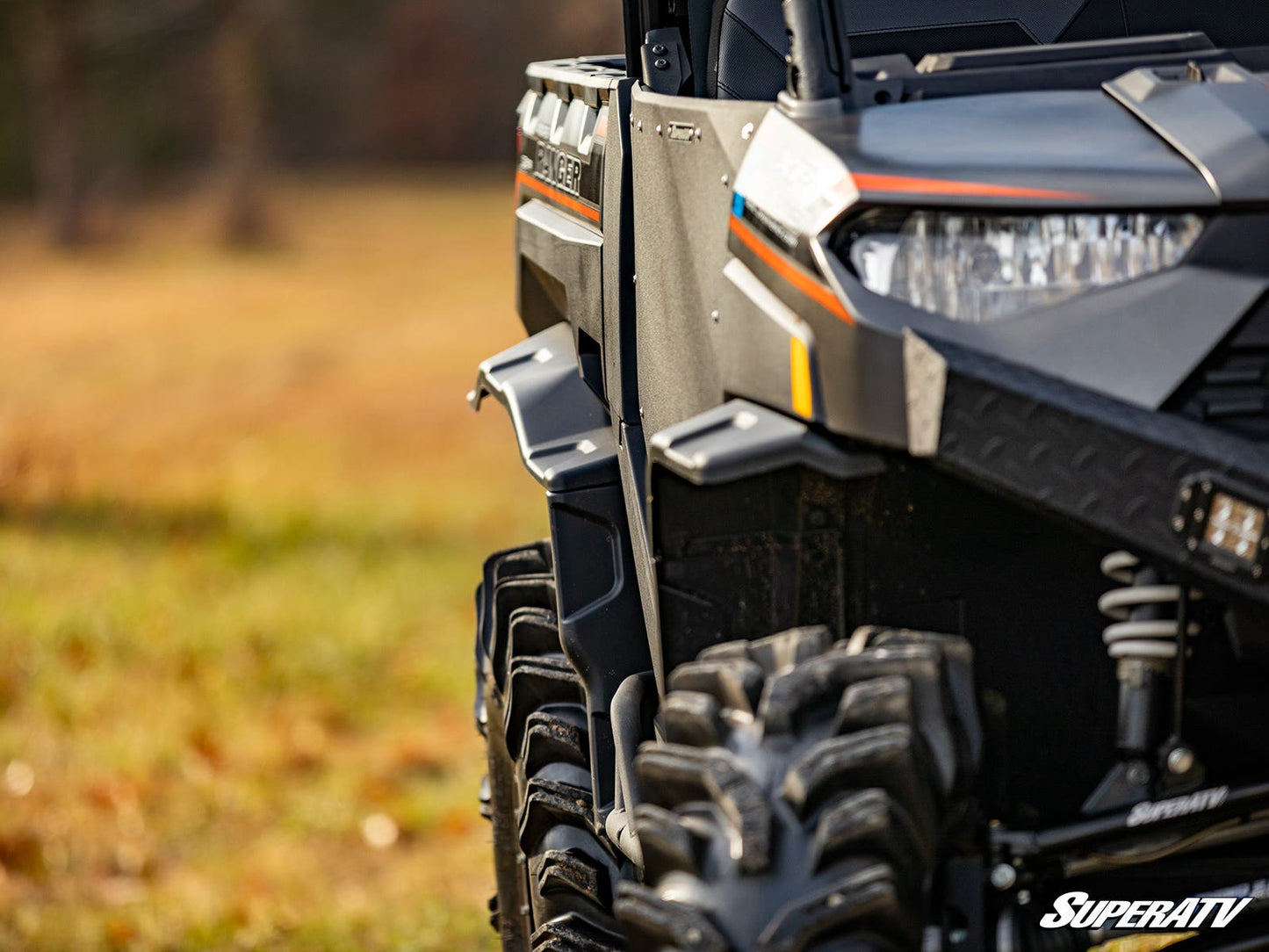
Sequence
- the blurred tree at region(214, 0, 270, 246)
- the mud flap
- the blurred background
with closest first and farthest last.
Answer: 1. the mud flap
2. the blurred background
3. the blurred tree at region(214, 0, 270, 246)

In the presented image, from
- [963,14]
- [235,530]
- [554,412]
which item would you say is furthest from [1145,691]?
[235,530]

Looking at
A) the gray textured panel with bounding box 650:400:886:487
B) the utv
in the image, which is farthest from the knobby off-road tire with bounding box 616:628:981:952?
the gray textured panel with bounding box 650:400:886:487

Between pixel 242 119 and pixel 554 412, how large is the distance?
73.3 ft

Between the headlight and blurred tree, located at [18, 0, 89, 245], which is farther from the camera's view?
blurred tree, located at [18, 0, 89, 245]

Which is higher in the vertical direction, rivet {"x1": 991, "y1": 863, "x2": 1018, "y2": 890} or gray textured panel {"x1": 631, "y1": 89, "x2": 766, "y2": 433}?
gray textured panel {"x1": 631, "y1": 89, "x2": 766, "y2": 433}

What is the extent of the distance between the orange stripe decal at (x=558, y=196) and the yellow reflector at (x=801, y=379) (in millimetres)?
1299

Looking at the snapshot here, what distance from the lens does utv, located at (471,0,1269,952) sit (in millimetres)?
2289

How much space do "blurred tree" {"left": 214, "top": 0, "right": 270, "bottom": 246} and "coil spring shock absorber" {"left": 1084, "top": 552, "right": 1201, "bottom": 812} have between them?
22827mm

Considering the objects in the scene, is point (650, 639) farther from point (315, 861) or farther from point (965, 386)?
point (315, 861)

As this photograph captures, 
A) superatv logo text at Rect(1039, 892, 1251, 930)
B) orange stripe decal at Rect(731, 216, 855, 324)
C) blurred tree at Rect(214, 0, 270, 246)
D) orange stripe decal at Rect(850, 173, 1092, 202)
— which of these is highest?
orange stripe decal at Rect(850, 173, 1092, 202)

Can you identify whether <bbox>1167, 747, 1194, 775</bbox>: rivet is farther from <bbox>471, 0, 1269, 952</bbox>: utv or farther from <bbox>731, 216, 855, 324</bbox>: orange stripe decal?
<bbox>731, 216, 855, 324</bbox>: orange stripe decal

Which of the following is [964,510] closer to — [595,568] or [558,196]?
[595,568]

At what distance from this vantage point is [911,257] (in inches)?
96.7

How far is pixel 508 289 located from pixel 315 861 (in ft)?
55.2
